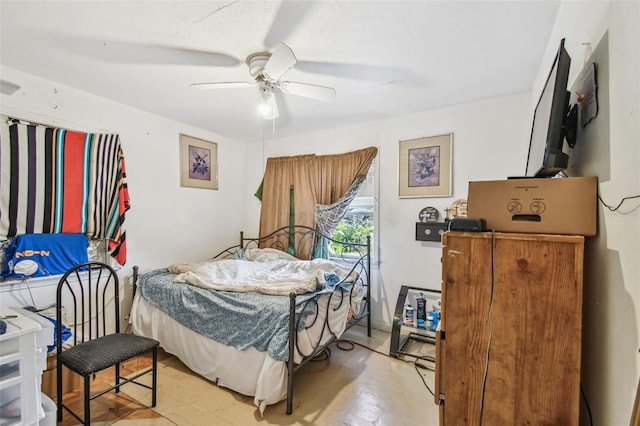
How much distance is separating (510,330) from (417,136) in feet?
8.07

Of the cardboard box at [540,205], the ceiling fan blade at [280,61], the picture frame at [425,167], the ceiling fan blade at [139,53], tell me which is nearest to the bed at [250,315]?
the picture frame at [425,167]

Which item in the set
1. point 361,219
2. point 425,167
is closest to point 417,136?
point 425,167

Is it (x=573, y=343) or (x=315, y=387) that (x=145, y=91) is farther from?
(x=573, y=343)

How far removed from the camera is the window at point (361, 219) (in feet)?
11.1

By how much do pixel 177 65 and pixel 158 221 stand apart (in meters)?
1.74

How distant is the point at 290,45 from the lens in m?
1.87

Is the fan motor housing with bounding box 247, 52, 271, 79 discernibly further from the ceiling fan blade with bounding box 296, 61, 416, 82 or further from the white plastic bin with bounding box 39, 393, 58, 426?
the white plastic bin with bounding box 39, 393, 58, 426

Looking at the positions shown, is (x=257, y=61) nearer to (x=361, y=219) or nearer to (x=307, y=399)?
(x=361, y=219)

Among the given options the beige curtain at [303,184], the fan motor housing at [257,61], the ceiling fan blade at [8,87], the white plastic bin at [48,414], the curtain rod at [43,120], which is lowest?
the white plastic bin at [48,414]

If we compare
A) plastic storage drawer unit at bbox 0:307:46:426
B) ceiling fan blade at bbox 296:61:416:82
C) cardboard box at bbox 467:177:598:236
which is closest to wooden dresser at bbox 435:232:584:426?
cardboard box at bbox 467:177:598:236

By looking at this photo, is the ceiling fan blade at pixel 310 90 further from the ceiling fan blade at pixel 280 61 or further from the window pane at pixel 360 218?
the window pane at pixel 360 218

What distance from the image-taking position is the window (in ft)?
11.1

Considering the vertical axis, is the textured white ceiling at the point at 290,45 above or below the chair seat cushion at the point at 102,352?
above

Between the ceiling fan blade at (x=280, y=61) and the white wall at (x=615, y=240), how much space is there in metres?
1.30
